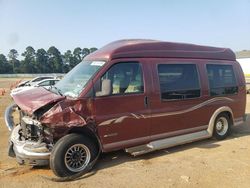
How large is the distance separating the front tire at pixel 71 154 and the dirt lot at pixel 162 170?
237 millimetres

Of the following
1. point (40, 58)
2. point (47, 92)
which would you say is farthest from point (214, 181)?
point (40, 58)

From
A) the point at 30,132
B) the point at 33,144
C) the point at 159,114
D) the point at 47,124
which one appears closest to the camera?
the point at 47,124

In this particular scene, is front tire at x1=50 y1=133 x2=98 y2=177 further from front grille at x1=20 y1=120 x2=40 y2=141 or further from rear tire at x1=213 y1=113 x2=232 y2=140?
A: rear tire at x1=213 y1=113 x2=232 y2=140

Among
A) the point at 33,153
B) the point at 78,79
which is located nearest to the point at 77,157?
the point at 33,153

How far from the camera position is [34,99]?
5484 millimetres

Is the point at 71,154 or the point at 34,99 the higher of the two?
the point at 34,99

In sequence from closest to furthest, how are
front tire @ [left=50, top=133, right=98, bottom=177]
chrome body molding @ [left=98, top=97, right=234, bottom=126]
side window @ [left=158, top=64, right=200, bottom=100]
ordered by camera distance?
front tire @ [left=50, top=133, right=98, bottom=177], chrome body molding @ [left=98, top=97, right=234, bottom=126], side window @ [left=158, top=64, right=200, bottom=100]

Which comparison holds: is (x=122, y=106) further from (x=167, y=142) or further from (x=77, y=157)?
(x=167, y=142)

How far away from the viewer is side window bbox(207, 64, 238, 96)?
7.62 m

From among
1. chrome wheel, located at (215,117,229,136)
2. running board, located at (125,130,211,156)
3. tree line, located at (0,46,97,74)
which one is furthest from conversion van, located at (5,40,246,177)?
tree line, located at (0,46,97,74)

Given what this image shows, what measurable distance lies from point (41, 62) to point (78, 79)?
92.1 metres

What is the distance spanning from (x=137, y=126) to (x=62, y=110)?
1.66 meters

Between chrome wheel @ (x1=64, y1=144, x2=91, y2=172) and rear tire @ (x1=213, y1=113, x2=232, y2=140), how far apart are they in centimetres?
384

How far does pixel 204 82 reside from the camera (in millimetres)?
7383
